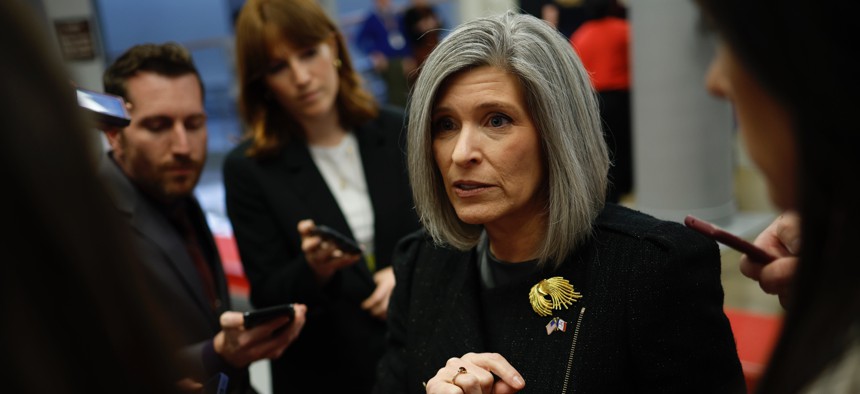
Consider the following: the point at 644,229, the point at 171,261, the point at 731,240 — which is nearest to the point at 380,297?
the point at 171,261

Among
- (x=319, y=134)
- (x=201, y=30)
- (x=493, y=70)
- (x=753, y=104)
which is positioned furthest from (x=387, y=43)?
(x=201, y=30)

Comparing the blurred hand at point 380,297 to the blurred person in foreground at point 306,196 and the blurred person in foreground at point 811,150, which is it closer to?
the blurred person in foreground at point 306,196

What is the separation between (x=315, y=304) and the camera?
2.39 meters

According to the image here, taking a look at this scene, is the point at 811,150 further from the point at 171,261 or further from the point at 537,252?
the point at 171,261

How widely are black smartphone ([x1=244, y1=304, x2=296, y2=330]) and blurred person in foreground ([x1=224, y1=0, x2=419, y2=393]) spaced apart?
44 centimetres

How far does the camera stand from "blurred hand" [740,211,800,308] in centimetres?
134

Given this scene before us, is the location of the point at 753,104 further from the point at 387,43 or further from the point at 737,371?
the point at 387,43

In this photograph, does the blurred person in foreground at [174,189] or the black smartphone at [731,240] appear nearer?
the black smartphone at [731,240]

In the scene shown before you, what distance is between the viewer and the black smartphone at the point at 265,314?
186 centimetres

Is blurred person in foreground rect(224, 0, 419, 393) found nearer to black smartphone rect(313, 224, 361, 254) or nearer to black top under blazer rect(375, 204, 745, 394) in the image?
black smartphone rect(313, 224, 361, 254)

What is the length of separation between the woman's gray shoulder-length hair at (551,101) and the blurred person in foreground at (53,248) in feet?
3.30

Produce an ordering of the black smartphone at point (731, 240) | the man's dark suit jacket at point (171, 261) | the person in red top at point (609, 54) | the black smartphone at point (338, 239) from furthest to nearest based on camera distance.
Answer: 1. the person in red top at point (609, 54)
2. the black smartphone at point (338, 239)
3. the man's dark suit jacket at point (171, 261)
4. the black smartphone at point (731, 240)

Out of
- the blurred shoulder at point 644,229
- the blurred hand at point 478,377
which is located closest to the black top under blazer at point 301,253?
the blurred shoulder at point 644,229

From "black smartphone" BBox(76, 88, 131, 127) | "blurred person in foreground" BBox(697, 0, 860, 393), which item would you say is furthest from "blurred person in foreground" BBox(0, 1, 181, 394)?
"black smartphone" BBox(76, 88, 131, 127)
